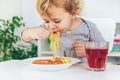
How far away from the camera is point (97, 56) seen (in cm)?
125

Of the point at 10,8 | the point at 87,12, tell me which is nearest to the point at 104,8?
the point at 87,12

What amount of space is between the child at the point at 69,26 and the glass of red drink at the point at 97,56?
17.5 inches

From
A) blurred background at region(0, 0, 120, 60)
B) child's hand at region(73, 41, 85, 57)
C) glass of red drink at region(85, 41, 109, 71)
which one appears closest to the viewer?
glass of red drink at region(85, 41, 109, 71)

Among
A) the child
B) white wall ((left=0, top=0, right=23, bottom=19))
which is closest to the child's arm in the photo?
the child

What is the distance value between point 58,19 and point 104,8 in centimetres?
50

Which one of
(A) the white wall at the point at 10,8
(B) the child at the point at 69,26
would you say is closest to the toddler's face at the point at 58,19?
(B) the child at the point at 69,26

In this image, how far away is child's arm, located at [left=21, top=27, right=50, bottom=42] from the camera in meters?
1.84

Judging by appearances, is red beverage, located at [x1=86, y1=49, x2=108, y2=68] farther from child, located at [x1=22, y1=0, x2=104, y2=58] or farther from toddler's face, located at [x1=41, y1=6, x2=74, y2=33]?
toddler's face, located at [x1=41, y1=6, x2=74, y2=33]

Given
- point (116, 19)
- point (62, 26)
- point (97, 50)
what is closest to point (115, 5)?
point (116, 19)

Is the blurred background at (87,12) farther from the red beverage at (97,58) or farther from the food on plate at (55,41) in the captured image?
the red beverage at (97,58)

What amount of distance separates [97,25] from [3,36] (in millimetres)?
946

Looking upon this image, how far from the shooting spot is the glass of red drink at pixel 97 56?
125 centimetres

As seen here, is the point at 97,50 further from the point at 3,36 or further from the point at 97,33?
the point at 3,36

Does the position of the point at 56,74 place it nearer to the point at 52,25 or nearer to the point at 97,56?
the point at 97,56
